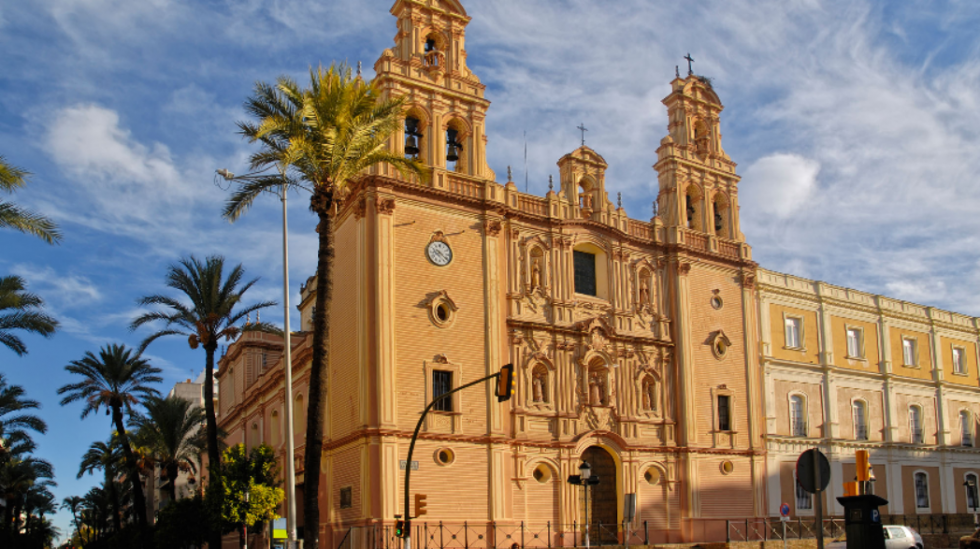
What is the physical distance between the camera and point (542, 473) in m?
34.5

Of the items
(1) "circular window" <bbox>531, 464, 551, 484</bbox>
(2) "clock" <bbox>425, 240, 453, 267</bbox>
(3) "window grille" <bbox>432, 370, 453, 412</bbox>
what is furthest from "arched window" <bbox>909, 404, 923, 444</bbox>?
(2) "clock" <bbox>425, 240, 453, 267</bbox>

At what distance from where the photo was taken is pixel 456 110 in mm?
36094

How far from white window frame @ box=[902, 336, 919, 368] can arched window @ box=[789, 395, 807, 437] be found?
880cm

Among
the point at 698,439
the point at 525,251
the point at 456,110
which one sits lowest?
the point at 698,439

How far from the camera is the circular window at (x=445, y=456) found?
1246 inches

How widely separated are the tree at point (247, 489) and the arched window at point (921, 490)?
30.8m

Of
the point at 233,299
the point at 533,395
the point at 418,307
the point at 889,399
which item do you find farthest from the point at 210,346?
the point at 889,399

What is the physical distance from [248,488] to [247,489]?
0.07 meters

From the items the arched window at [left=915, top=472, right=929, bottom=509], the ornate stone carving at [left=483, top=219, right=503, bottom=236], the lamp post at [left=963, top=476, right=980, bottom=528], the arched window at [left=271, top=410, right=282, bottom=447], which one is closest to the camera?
the ornate stone carving at [left=483, top=219, right=503, bottom=236]

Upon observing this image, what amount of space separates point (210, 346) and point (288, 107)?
46.3 feet

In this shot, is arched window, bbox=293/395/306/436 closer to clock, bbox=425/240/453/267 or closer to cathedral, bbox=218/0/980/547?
cathedral, bbox=218/0/980/547

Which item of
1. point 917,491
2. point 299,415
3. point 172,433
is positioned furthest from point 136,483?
point 917,491

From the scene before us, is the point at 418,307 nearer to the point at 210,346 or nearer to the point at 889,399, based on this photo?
the point at 210,346

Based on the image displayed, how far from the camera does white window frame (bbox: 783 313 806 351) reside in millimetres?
43562
